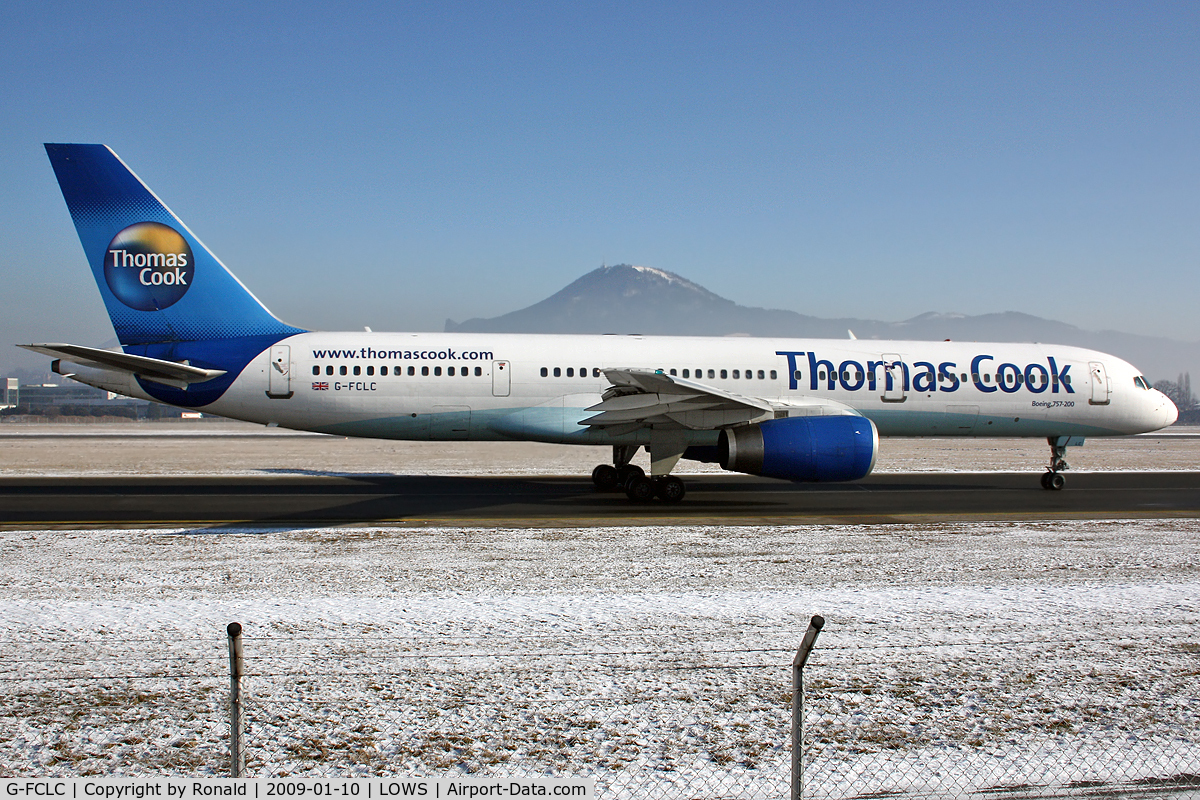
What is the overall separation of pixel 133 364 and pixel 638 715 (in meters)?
15.2

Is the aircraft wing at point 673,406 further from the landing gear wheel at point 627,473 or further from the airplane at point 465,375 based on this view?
the landing gear wheel at point 627,473

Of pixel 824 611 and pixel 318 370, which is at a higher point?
pixel 318 370

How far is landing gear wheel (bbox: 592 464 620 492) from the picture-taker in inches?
738

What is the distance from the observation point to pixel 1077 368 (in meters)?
20.7

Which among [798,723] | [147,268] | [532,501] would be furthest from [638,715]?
[147,268]

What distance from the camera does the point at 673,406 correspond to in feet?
52.7

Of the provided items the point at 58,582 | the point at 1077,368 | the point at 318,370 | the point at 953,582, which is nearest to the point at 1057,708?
the point at 953,582

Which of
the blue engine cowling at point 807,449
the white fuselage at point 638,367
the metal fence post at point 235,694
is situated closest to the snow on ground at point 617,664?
the metal fence post at point 235,694

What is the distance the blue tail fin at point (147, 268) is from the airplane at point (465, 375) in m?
0.03

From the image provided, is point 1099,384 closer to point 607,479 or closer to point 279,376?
point 607,479

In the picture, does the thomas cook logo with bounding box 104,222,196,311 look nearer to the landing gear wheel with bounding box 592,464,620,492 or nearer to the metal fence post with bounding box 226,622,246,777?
the landing gear wheel with bounding box 592,464,620,492

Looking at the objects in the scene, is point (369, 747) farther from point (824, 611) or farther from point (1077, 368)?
point (1077, 368)

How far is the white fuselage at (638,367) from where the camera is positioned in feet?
58.6

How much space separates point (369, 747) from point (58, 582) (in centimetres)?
621
